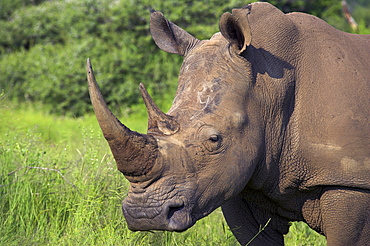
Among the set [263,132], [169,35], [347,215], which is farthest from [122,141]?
[347,215]

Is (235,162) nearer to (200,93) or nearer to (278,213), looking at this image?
(200,93)

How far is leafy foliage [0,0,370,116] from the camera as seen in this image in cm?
1115

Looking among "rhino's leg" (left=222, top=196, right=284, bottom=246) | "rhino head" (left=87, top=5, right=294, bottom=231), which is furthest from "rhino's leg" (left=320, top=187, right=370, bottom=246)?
"rhino's leg" (left=222, top=196, right=284, bottom=246)

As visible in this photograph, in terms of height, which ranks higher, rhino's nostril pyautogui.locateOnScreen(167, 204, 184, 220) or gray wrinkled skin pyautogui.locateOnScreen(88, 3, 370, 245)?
gray wrinkled skin pyautogui.locateOnScreen(88, 3, 370, 245)

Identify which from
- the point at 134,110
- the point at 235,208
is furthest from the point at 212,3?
the point at 235,208

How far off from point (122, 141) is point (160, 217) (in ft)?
1.44

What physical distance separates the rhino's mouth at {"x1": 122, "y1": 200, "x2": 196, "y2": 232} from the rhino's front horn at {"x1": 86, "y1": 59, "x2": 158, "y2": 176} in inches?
7.6

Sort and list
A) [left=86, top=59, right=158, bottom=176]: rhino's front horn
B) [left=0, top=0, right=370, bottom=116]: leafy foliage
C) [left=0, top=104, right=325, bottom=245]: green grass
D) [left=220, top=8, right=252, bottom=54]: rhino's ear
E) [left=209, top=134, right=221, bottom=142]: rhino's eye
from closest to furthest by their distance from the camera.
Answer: [left=86, top=59, right=158, bottom=176]: rhino's front horn, [left=209, top=134, right=221, bottom=142]: rhino's eye, [left=220, top=8, right=252, bottom=54]: rhino's ear, [left=0, top=104, right=325, bottom=245]: green grass, [left=0, top=0, right=370, bottom=116]: leafy foliage

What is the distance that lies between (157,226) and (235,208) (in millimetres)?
1163

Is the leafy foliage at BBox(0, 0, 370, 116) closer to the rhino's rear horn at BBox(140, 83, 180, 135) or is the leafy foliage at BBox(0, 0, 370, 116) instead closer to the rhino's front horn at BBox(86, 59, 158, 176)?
the rhino's rear horn at BBox(140, 83, 180, 135)

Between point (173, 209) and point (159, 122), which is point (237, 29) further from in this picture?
point (173, 209)

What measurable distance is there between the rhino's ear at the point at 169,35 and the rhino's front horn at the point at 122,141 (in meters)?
0.96

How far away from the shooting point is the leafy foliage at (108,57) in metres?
11.1

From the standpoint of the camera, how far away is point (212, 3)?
11.1 metres
